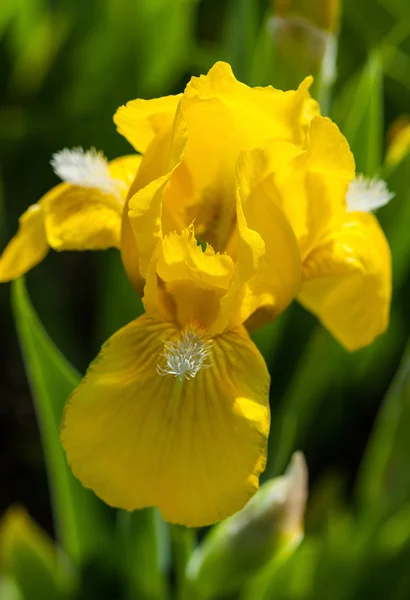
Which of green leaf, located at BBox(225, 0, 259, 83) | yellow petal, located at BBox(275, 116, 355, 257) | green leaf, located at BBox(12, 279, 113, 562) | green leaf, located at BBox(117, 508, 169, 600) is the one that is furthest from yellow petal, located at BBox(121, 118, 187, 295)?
green leaf, located at BBox(225, 0, 259, 83)

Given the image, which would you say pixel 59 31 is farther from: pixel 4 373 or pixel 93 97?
pixel 4 373

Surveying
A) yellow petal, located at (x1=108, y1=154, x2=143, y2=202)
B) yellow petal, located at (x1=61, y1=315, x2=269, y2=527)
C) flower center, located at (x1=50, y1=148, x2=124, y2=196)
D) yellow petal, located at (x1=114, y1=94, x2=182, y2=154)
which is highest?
yellow petal, located at (x1=114, y1=94, x2=182, y2=154)

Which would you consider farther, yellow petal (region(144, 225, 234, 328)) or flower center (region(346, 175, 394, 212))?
flower center (region(346, 175, 394, 212))

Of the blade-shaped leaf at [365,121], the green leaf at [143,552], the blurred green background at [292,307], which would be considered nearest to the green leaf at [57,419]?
the green leaf at [143,552]

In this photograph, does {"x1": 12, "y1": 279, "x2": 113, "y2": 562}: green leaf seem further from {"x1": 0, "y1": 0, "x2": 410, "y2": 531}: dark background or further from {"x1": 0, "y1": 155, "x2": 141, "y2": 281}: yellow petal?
{"x1": 0, "y1": 0, "x2": 410, "y2": 531}: dark background

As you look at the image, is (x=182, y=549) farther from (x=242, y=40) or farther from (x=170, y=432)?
(x=242, y=40)

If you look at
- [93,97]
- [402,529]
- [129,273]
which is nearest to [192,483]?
[129,273]

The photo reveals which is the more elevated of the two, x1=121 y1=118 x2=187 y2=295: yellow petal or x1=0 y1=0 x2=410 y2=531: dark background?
x1=121 y1=118 x2=187 y2=295: yellow petal
